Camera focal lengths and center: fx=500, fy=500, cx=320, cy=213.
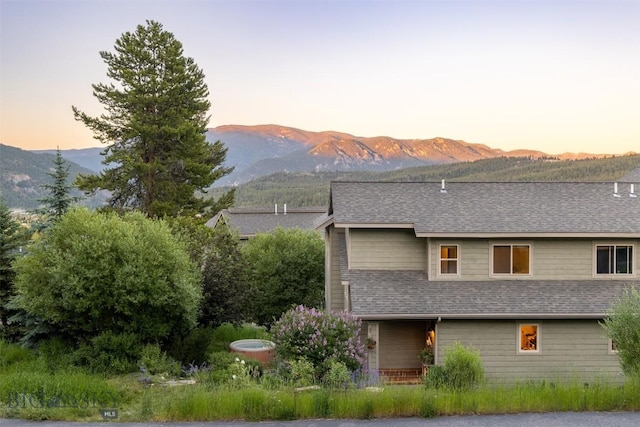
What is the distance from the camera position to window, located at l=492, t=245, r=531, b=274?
1545cm

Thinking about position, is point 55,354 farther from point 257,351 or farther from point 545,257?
point 545,257

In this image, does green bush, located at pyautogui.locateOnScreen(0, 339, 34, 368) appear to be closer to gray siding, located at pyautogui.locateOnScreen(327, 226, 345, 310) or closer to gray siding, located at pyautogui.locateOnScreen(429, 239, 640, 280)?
gray siding, located at pyautogui.locateOnScreen(327, 226, 345, 310)

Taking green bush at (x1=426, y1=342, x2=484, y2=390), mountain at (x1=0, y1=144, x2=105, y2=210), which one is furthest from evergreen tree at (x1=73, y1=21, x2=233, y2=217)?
mountain at (x1=0, y1=144, x2=105, y2=210)

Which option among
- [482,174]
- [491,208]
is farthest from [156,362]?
[482,174]

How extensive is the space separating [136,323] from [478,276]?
32.7 feet

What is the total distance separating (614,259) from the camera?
1551cm

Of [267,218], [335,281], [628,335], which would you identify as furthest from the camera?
[267,218]

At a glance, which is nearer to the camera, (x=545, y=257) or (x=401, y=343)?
(x=545, y=257)

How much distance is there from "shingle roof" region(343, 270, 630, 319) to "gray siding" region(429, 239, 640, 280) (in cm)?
26

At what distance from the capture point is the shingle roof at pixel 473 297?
45.8 feet

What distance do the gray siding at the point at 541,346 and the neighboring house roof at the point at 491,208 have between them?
2.69 metres

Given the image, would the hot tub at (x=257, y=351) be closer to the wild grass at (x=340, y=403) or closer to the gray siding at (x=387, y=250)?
the gray siding at (x=387, y=250)

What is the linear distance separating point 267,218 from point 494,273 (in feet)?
A: 106

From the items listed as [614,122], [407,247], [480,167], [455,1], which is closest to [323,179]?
[480,167]
